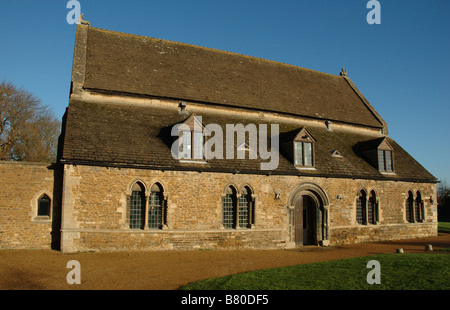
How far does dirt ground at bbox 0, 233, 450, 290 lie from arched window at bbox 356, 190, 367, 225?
4.44m

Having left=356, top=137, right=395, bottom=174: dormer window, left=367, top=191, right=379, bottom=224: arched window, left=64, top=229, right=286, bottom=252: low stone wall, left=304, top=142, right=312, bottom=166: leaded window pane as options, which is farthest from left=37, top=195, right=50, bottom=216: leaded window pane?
left=356, top=137, right=395, bottom=174: dormer window

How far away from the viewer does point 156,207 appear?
17.9m

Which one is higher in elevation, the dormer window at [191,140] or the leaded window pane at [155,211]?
the dormer window at [191,140]

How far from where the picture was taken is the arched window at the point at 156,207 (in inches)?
700

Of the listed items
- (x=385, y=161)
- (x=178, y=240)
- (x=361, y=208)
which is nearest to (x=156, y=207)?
(x=178, y=240)

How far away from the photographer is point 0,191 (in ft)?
54.5

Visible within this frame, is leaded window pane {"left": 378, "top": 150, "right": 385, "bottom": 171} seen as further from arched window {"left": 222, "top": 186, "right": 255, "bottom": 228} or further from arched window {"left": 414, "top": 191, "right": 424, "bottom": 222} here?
arched window {"left": 222, "top": 186, "right": 255, "bottom": 228}

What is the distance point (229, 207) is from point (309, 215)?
554cm

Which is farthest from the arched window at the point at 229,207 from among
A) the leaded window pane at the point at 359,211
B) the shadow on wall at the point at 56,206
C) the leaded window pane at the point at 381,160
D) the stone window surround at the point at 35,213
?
the leaded window pane at the point at 381,160

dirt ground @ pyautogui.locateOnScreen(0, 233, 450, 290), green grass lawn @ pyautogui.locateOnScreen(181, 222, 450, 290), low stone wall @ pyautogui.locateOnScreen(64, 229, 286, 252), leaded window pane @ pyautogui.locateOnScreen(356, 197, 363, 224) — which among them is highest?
leaded window pane @ pyautogui.locateOnScreen(356, 197, 363, 224)

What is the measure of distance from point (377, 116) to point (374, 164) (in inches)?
250

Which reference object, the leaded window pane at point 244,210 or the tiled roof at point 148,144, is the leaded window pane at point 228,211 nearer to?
the leaded window pane at point 244,210

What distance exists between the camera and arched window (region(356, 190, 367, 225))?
2330 cm

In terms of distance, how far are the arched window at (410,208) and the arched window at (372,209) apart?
3.78 metres
